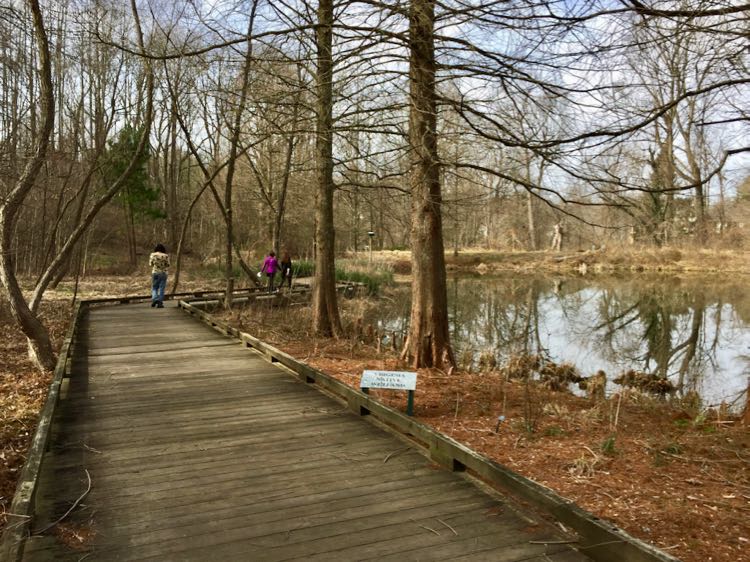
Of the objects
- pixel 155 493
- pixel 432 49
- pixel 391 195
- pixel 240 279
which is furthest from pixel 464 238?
pixel 155 493

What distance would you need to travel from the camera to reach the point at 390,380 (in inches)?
220

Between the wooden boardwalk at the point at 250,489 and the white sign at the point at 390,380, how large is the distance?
529 mm

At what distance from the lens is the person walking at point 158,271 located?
17109mm

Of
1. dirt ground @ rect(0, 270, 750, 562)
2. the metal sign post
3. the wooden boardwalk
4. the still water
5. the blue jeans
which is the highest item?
the blue jeans

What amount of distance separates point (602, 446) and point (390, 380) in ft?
6.68

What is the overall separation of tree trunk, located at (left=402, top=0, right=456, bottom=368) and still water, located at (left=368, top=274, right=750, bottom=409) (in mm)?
1835

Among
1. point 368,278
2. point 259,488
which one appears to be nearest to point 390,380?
point 259,488

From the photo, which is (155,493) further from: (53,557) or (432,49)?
(432,49)

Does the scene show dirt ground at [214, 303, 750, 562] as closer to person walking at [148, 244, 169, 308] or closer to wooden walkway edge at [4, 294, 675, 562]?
wooden walkway edge at [4, 294, 675, 562]

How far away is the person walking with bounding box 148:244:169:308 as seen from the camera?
17109 millimetres

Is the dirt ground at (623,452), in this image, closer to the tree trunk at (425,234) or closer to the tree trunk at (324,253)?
the tree trunk at (425,234)

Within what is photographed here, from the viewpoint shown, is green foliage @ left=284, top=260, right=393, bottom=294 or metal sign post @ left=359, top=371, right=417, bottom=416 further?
green foliage @ left=284, top=260, right=393, bottom=294

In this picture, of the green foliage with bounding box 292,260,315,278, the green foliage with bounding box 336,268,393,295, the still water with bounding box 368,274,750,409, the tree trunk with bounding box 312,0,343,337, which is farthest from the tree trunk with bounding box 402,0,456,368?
the green foliage with bounding box 292,260,315,278

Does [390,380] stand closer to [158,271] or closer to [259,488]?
[259,488]
